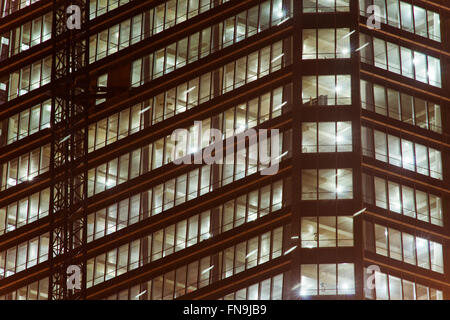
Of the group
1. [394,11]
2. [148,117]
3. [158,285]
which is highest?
[394,11]

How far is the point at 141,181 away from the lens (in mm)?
98625

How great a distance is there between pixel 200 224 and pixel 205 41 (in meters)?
14.7

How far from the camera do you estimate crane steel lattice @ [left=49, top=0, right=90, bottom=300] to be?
9250cm

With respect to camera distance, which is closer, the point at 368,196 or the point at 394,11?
the point at 368,196

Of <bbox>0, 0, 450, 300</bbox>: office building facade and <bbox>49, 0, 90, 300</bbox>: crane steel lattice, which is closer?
<bbox>0, 0, 450, 300</bbox>: office building facade

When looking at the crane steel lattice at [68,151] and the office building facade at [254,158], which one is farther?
the crane steel lattice at [68,151]

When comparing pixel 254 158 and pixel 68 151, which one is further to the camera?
pixel 68 151

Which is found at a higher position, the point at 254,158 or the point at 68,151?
the point at 68,151

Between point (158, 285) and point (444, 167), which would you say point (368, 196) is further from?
point (158, 285)

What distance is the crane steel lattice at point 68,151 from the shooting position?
92500mm

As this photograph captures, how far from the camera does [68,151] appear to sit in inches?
3696
